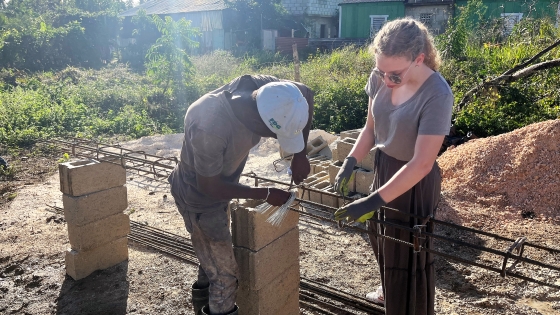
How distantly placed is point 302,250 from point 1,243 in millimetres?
3719

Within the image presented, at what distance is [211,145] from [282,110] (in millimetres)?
449

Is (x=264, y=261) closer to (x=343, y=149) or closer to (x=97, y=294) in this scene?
(x=97, y=294)

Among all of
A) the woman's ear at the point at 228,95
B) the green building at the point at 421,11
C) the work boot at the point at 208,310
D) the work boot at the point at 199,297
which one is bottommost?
the work boot at the point at 199,297

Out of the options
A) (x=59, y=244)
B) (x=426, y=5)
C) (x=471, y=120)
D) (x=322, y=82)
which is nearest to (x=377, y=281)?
(x=59, y=244)

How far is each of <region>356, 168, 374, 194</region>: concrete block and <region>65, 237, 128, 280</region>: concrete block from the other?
321 cm

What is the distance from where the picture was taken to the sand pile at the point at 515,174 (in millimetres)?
5914

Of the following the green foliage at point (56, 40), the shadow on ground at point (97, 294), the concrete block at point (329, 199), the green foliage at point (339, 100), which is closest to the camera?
the shadow on ground at point (97, 294)

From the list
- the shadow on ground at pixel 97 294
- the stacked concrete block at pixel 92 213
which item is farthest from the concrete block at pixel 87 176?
the shadow on ground at pixel 97 294

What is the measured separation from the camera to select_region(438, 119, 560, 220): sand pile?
19.4 feet

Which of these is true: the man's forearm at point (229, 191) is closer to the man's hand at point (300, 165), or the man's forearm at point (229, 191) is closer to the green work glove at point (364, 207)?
the man's hand at point (300, 165)

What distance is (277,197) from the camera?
110 inches

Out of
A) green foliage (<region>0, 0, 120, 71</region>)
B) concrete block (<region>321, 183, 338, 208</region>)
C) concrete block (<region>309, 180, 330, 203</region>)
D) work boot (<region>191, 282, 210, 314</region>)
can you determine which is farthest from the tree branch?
green foliage (<region>0, 0, 120, 71</region>)

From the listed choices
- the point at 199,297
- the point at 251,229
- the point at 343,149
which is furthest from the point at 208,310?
the point at 343,149

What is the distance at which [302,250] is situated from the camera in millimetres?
5191
